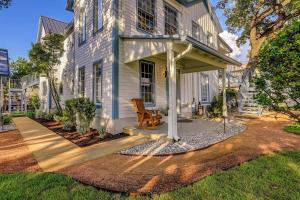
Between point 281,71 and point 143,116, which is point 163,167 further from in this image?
point 143,116

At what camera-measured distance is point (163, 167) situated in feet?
12.9

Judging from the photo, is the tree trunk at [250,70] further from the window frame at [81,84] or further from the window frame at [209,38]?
the window frame at [81,84]

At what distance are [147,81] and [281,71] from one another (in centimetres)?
590

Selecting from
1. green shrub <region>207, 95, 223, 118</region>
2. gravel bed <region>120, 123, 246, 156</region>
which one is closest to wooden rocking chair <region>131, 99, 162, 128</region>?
gravel bed <region>120, 123, 246, 156</region>

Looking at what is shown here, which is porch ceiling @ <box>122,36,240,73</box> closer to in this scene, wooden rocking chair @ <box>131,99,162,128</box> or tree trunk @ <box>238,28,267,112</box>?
wooden rocking chair @ <box>131,99,162,128</box>

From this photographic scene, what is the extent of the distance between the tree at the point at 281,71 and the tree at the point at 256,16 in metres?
10.3

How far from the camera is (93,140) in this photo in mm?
6355

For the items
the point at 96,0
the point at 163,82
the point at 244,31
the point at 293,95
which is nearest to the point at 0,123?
the point at 96,0

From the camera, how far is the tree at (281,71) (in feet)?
10.5

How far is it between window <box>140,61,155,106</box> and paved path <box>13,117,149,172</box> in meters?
2.54

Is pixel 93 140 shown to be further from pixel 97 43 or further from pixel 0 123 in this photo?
pixel 0 123

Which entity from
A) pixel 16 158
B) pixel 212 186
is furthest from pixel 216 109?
pixel 16 158

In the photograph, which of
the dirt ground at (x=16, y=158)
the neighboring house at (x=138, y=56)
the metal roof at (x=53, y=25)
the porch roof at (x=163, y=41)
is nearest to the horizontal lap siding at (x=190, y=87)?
the neighboring house at (x=138, y=56)

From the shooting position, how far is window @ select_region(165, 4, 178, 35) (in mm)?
9945
